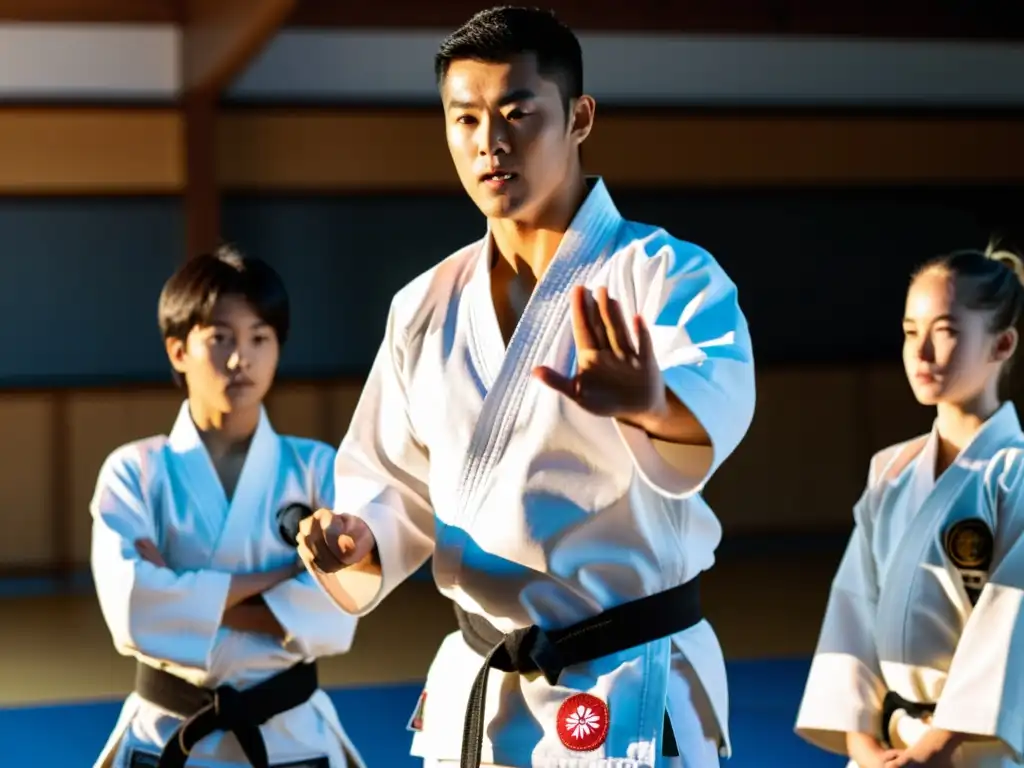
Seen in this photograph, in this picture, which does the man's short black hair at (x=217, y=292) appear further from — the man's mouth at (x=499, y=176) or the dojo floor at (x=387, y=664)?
the dojo floor at (x=387, y=664)

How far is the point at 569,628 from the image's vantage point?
2080mm

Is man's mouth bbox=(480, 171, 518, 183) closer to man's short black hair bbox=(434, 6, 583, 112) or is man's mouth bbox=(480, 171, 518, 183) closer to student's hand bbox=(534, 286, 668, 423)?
man's short black hair bbox=(434, 6, 583, 112)

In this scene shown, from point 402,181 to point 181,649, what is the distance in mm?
6648

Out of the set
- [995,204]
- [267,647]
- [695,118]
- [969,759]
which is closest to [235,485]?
[267,647]

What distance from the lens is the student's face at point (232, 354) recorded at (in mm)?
3066

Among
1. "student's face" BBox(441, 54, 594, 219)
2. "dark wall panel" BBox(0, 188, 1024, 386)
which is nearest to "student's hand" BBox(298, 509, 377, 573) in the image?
"student's face" BBox(441, 54, 594, 219)

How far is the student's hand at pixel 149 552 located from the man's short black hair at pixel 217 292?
419mm

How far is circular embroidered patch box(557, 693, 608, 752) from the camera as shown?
6.70 feet

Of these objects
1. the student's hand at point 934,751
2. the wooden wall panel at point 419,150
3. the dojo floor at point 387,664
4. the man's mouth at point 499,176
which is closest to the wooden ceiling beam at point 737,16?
the wooden wall panel at point 419,150

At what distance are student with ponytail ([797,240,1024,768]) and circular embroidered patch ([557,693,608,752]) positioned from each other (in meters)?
0.88

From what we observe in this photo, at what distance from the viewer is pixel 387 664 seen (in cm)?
618

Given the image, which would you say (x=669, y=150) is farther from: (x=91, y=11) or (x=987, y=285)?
(x=987, y=285)

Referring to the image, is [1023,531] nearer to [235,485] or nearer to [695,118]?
[235,485]

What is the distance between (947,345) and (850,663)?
62 cm
